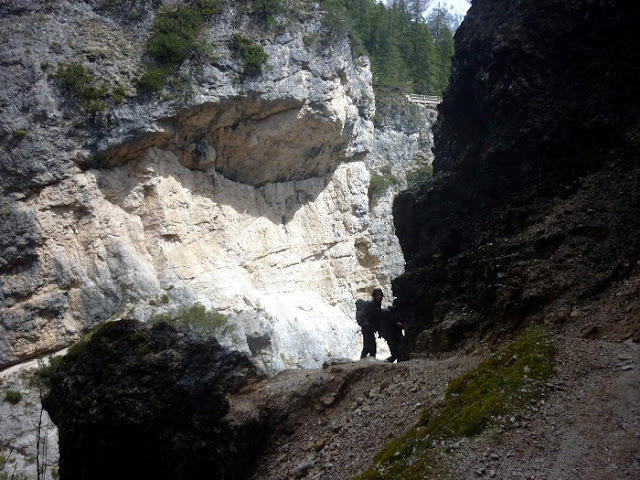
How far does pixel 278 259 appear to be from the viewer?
1200 inches

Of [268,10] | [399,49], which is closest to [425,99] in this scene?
[399,49]

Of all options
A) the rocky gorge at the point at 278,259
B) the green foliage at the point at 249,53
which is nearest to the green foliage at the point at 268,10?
the rocky gorge at the point at 278,259

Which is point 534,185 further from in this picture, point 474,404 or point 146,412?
point 146,412

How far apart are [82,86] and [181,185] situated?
5780 mm

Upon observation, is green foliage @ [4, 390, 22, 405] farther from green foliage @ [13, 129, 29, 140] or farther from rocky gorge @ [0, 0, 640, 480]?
green foliage @ [13, 129, 29, 140]

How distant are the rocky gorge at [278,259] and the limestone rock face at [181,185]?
0.10m

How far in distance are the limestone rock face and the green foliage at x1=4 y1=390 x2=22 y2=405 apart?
1328 millimetres

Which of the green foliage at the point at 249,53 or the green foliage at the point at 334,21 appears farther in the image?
the green foliage at the point at 334,21

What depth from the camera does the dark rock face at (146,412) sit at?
7.18 m

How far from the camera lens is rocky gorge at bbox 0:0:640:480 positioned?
6.68 metres

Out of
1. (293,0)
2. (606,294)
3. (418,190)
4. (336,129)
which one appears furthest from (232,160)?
(606,294)

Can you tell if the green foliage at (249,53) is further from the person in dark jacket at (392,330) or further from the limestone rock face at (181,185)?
the person in dark jacket at (392,330)

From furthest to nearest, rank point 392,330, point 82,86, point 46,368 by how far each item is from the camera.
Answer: point 82,86
point 46,368
point 392,330

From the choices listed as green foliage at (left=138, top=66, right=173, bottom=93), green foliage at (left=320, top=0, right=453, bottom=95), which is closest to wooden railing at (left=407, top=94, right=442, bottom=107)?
green foliage at (left=320, top=0, right=453, bottom=95)
